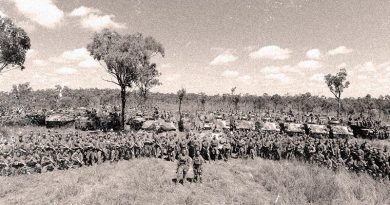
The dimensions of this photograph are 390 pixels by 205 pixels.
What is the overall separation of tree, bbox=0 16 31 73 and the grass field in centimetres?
1583

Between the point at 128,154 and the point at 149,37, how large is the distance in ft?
50.8

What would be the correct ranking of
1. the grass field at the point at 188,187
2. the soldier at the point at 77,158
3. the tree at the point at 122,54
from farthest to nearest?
the tree at the point at 122,54 < the soldier at the point at 77,158 < the grass field at the point at 188,187

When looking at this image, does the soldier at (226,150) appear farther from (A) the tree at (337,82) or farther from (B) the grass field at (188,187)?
(A) the tree at (337,82)

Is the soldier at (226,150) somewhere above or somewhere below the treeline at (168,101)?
below

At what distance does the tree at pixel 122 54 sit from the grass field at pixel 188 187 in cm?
1186

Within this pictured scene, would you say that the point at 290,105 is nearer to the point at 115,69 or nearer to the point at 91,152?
the point at 115,69

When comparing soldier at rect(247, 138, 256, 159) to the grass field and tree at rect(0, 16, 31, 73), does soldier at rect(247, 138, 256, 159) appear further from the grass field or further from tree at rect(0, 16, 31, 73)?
tree at rect(0, 16, 31, 73)

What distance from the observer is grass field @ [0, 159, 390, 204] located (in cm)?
1077

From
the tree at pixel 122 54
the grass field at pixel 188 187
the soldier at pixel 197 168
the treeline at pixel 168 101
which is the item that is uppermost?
the tree at pixel 122 54

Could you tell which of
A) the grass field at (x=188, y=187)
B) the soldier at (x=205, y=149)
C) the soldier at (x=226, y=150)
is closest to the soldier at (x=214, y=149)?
the soldier at (x=205, y=149)

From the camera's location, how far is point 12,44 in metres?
24.0

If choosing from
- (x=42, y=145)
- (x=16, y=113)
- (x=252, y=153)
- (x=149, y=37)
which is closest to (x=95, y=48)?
(x=149, y=37)

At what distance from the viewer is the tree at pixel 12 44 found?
23.4 metres

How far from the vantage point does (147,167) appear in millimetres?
14617
